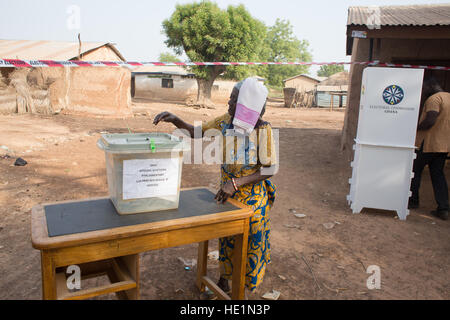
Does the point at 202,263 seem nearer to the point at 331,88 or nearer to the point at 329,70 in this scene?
the point at 331,88

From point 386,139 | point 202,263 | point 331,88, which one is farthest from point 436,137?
point 331,88

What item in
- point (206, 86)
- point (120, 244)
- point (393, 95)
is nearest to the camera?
point (120, 244)

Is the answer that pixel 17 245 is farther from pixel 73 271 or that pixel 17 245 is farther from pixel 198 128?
pixel 198 128

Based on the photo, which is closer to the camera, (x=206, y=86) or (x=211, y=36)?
(x=211, y=36)

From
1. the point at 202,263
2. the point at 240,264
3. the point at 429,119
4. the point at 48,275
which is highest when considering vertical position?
the point at 429,119

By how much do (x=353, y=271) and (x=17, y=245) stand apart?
11.3 ft

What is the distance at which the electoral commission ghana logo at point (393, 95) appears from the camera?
184 inches

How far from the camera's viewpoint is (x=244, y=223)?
2.20 meters

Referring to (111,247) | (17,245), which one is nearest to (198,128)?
(111,247)

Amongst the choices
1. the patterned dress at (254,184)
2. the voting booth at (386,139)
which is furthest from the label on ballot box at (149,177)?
the voting booth at (386,139)

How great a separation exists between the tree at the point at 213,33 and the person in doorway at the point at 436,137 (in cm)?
1692

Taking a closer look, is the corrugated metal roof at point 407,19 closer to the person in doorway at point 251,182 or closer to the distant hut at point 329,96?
the person in doorway at point 251,182

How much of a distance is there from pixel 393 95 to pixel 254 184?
124 inches

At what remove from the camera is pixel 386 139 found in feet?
15.9
